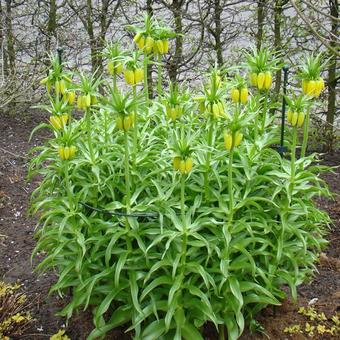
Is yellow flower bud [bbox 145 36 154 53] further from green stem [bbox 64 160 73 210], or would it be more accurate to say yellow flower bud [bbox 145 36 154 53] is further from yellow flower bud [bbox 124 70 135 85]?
green stem [bbox 64 160 73 210]

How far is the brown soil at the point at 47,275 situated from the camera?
8.43ft

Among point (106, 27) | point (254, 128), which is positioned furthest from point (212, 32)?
point (254, 128)

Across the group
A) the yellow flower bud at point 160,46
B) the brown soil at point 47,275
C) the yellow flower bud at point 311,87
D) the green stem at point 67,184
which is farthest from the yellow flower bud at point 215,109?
the brown soil at point 47,275

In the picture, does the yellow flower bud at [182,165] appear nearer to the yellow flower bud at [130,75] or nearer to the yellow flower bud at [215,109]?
the yellow flower bud at [215,109]

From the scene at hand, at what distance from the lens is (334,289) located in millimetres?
2820

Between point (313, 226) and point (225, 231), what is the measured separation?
1.54ft

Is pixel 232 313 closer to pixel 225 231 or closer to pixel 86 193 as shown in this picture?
pixel 225 231

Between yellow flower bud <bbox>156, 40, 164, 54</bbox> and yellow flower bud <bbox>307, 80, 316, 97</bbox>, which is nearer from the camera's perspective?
yellow flower bud <bbox>307, 80, 316, 97</bbox>

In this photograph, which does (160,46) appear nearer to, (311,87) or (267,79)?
(267,79)

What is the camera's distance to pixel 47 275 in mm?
3053

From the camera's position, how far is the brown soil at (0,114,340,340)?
2570mm

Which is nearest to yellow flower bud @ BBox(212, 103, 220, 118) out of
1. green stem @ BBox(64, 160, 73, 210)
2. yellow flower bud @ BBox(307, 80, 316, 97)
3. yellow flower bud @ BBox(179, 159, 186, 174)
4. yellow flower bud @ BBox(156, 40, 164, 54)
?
yellow flower bud @ BBox(179, 159, 186, 174)

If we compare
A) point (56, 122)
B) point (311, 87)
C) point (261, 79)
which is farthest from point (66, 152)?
point (311, 87)

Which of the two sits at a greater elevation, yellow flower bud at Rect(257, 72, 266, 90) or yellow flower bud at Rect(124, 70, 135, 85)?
yellow flower bud at Rect(124, 70, 135, 85)
